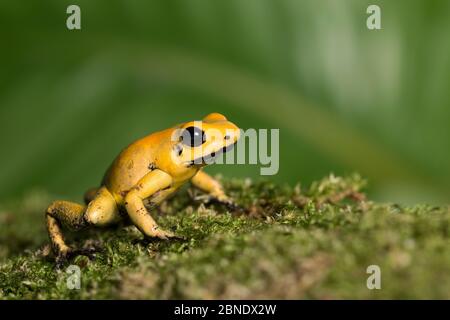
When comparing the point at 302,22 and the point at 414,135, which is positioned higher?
the point at 302,22

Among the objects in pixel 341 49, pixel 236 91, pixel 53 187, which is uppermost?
pixel 341 49

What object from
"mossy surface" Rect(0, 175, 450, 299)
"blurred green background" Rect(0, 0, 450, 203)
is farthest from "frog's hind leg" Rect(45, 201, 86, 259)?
"blurred green background" Rect(0, 0, 450, 203)

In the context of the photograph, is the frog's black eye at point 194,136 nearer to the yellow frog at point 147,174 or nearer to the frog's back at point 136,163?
the yellow frog at point 147,174

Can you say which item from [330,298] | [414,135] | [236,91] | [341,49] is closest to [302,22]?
[341,49]

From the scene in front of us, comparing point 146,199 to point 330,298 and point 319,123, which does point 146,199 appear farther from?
point 319,123

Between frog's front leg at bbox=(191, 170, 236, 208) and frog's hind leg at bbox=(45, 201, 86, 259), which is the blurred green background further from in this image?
frog's hind leg at bbox=(45, 201, 86, 259)

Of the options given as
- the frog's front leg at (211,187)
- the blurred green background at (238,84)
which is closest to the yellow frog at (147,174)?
the frog's front leg at (211,187)
